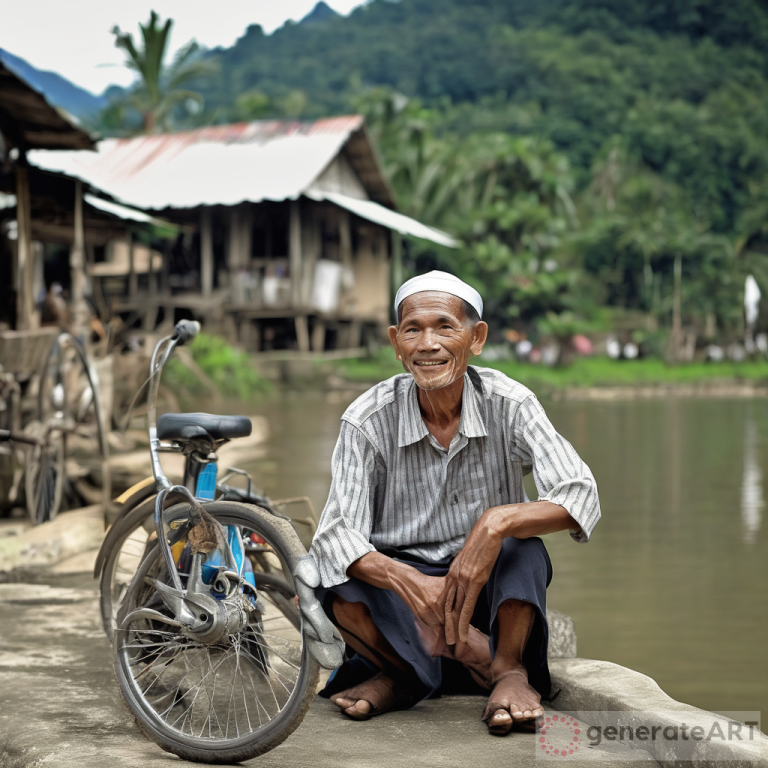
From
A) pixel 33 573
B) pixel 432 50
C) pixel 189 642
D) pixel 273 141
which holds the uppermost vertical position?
pixel 432 50

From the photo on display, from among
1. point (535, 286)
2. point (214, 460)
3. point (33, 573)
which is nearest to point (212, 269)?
point (535, 286)

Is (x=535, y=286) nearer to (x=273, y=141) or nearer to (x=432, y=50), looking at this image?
(x=273, y=141)

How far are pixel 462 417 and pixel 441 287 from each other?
33 centimetres

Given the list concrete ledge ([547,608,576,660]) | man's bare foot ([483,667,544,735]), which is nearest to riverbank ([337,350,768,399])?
concrete ledge ([547,608,576,660])

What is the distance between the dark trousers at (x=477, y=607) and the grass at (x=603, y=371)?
17.4m

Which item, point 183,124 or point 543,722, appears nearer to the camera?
point 543,722

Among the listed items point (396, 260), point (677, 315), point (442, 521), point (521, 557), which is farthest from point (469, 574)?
point (677, 315)

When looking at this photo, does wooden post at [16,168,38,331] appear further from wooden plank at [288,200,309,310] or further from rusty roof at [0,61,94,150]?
wooden plank at [288,200,309,310]

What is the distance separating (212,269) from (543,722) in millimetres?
18966

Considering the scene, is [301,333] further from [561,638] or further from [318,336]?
[561,638]

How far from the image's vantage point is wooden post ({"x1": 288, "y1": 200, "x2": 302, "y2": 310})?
19.8 meters

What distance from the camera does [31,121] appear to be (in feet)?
26.2

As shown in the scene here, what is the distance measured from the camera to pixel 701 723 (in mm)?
2254

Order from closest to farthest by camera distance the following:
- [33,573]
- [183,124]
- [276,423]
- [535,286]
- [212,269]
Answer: [33,573] < [276,423] < [212,269] < [535,286] < [183,124]
